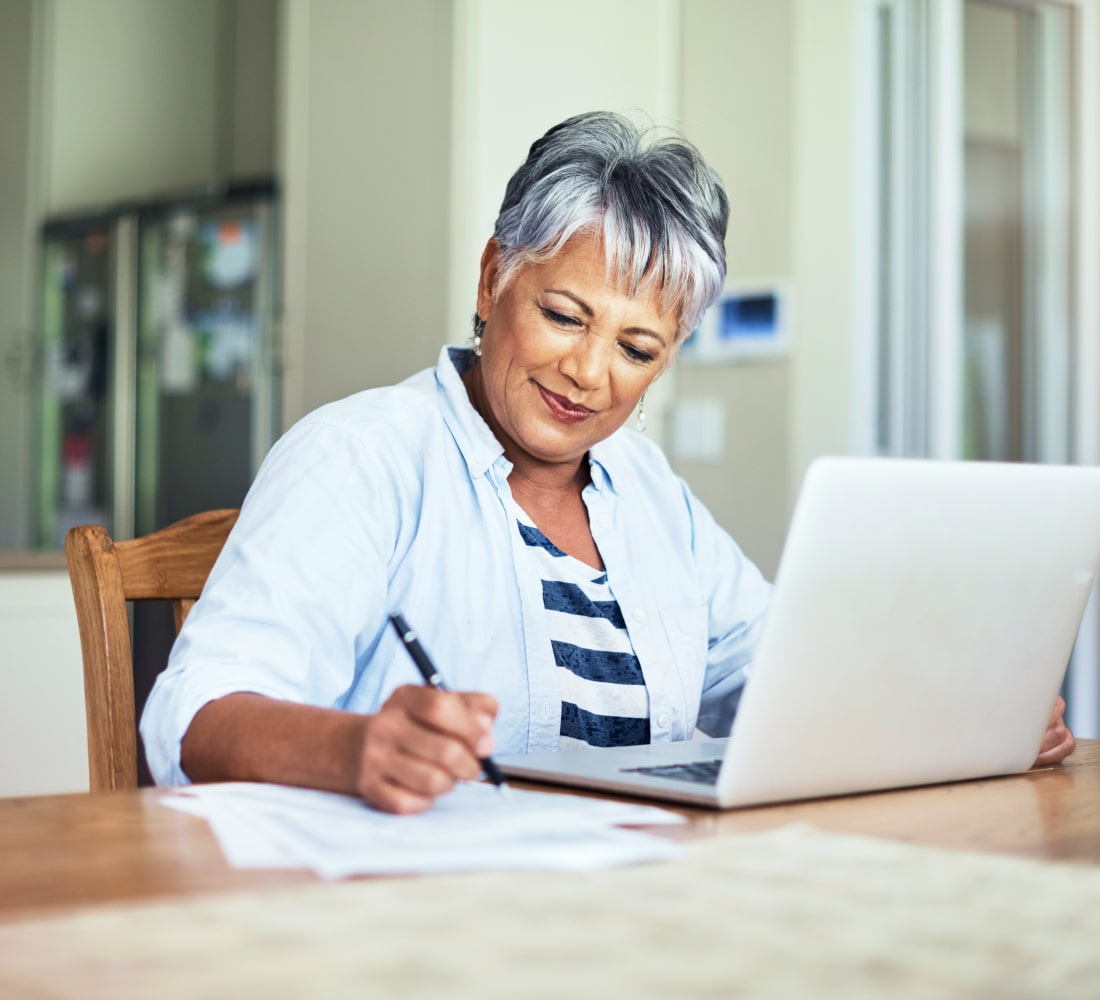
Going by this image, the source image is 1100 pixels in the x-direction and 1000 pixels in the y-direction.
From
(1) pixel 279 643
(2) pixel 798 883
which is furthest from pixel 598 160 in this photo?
(2) pixel 798 883

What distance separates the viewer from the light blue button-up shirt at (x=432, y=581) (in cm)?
106

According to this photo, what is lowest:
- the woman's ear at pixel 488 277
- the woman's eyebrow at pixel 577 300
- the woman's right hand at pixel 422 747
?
the woman's right hand at pixel 422 747

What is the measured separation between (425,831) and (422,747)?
2.4 inches

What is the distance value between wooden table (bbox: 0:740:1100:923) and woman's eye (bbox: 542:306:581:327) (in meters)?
0.57

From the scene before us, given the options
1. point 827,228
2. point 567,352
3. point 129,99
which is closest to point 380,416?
point 567,352

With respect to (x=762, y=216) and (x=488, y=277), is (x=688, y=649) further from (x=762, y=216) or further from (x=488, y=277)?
(x=762, y=216)

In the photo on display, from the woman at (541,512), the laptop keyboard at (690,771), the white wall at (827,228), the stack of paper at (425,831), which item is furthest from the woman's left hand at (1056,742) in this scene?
the white wall at (827,228)

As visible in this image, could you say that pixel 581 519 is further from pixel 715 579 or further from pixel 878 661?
pixel 878 661

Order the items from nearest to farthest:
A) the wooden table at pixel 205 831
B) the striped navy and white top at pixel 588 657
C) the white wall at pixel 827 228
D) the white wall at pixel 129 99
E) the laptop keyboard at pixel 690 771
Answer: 1. the wooden table at pixel 205 831
2. the laptop keyboard at pixel 690 771
3. the striped navy and white top at pixel 588 657
4. the white wall at pixel 827 228
5. the white wall at pixel 129 99

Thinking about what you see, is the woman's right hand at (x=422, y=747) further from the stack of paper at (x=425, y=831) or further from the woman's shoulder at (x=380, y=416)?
the woman's shoulder at (x=380, y=416)

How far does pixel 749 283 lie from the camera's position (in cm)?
332

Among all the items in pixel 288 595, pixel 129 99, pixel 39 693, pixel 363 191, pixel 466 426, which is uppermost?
pixel 129 99

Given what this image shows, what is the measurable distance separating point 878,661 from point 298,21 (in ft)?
10.0

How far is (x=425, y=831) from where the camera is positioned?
Result: 0.76m
